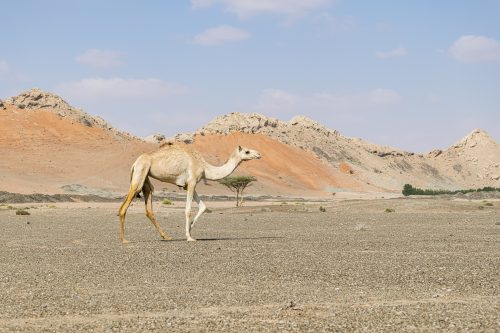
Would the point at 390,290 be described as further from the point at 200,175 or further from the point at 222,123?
the point at 222,123

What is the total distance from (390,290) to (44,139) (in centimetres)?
13615

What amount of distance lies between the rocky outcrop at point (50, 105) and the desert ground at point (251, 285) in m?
133

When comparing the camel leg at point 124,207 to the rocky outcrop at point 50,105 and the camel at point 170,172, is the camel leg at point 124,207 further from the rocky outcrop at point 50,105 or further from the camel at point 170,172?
the rocky outcrop at point 50,105

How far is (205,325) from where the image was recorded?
976cm

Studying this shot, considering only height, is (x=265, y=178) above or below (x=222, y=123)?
below

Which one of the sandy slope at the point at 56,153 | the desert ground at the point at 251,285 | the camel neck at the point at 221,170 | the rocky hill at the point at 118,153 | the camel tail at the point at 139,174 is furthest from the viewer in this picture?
the rocky hill at the point at 118,153

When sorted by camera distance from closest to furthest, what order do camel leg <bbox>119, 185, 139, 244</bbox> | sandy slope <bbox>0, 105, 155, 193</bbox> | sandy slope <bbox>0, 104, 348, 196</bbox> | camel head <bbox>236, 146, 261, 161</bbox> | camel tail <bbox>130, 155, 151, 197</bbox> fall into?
1. camel leg <bbox>119, 185, 139, 244</bbox>
2. camel tail <bbox>130, 155, 151, 197</bbox>
3. camel head <bbox>236, 146, 261, 161</bbox>
4. sandy slope <bbox>0, 105, 155, 193</bbox>
5. sandy slope <bbox>0, 104, 348, 196</bbox>

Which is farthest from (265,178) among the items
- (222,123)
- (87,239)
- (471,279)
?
(471,279)

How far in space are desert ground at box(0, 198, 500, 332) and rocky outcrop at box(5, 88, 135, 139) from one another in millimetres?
133166

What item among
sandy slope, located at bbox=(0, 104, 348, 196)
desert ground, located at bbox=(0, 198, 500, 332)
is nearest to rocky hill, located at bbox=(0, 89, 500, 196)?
sandy slope, located at bbox=(0, 104, 348, 196)

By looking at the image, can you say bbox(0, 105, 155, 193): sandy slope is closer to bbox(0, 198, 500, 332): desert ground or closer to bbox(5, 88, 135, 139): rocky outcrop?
bbox(5, 88, 135, 139): rocky outcrop

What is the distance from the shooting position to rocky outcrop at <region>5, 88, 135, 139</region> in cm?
15262

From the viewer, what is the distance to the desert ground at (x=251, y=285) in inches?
393

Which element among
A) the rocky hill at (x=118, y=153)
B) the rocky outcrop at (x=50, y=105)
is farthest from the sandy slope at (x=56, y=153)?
the rocky outcrop at (x=50, y=105)
